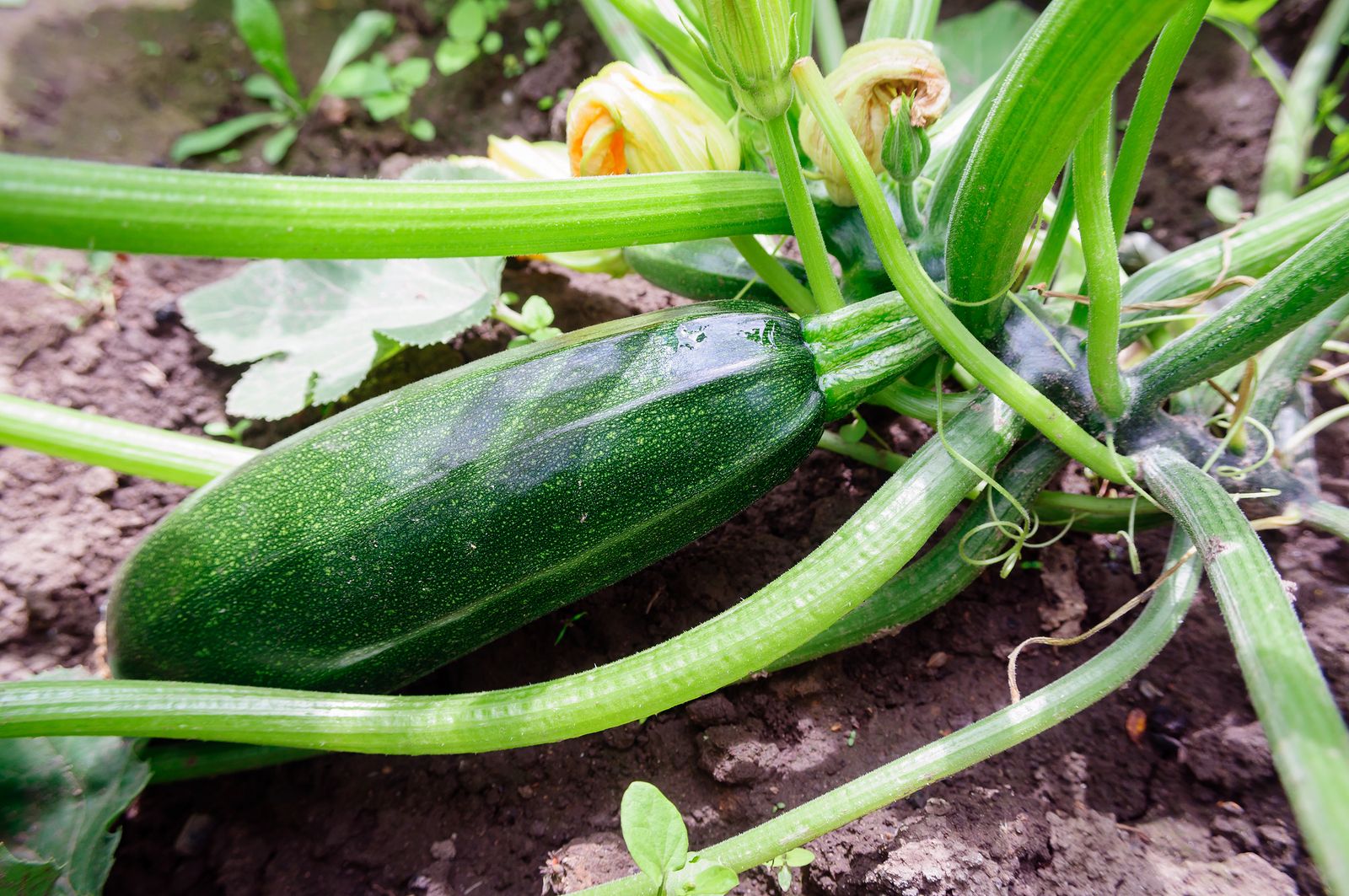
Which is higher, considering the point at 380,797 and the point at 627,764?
the point at 627,764

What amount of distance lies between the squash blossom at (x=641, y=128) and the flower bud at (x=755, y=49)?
1.15ft

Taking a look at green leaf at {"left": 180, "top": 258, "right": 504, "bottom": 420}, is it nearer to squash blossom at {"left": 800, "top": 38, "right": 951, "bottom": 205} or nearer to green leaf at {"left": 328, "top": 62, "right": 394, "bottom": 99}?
squash blossom at {"left": 800, "top": 38, "right": 951, "bottom": 205}

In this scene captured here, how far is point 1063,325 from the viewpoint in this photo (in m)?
1.46

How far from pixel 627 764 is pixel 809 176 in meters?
1.07

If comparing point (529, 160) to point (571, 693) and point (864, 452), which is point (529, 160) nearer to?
point (864, 452)

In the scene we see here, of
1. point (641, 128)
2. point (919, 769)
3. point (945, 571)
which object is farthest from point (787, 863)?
point (641, 128)

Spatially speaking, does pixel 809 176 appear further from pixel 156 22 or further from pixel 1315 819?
pixel 156 22

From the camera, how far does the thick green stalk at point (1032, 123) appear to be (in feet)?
3.01

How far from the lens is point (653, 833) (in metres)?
1.07

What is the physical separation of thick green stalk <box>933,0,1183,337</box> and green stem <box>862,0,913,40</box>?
55cm

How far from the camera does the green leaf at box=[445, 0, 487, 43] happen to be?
2.57 metres

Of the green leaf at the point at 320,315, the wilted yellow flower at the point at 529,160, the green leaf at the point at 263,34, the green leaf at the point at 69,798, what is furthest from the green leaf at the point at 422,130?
the green leaf at the point at 69,798

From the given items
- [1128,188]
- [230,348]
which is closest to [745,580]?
[1128,188]

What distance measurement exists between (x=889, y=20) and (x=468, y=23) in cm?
149
